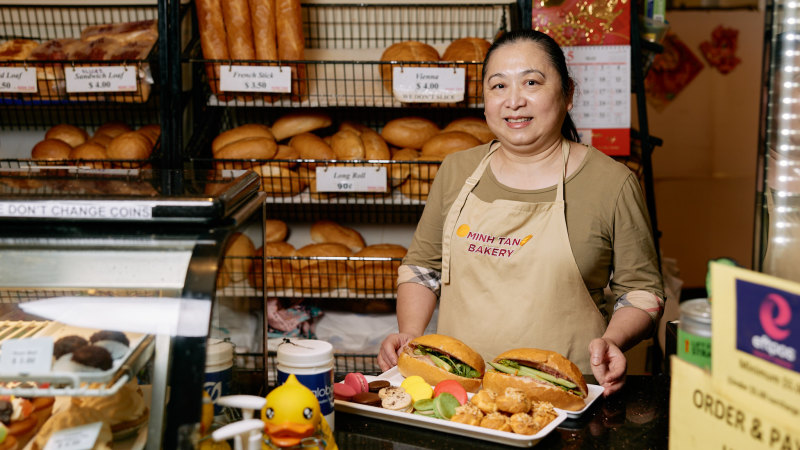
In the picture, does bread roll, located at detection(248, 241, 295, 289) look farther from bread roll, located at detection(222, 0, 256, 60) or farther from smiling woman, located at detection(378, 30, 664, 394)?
smiling woman, located at detection(378, 30, 664, 394)

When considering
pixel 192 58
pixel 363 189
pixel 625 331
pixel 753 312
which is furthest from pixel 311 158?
pixel 753 312

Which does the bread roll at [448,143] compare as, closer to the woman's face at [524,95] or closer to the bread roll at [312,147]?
the bread roll at [312,147]

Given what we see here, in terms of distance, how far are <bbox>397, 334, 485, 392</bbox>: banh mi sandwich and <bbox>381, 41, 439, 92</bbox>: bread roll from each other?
1.50 metres

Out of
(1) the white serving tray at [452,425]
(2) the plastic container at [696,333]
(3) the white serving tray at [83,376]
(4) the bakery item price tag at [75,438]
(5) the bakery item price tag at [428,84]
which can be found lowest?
(1) the white serving tray at [452,425]

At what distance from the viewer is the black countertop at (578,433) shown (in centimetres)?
124

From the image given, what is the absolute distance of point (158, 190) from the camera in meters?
1.19

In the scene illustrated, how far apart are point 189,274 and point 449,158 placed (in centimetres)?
123

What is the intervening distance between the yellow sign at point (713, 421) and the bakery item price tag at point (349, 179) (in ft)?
5.97

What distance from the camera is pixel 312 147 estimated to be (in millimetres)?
2869

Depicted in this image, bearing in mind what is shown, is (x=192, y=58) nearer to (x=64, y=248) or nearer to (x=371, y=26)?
(x=371, y=26)

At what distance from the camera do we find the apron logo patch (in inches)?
73.7

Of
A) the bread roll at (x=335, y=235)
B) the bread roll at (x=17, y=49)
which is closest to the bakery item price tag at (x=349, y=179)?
the bread roll at (x=335, y=235)

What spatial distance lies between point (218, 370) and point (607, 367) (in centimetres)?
81

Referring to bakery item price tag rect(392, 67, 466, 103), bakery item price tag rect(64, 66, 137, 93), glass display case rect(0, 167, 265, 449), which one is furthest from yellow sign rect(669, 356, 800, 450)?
bakery item price tag rect(64, 66, 137, 93)
